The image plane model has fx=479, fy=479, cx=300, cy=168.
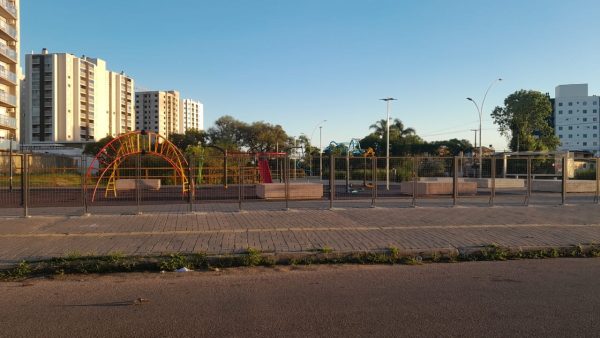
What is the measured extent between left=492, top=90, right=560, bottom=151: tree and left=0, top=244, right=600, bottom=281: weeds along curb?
49.5 m

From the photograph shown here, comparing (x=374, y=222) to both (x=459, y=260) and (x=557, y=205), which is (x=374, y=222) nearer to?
(x=459, y=260)

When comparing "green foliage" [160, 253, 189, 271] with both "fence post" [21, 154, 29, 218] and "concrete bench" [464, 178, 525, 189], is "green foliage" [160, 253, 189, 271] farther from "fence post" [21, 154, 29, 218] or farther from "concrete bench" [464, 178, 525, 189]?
"concrete bench" [464, 178, 525, 189]

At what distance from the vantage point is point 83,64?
111 meters

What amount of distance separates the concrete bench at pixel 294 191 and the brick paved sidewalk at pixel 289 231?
5.55 m

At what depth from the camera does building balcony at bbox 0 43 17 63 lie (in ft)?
194

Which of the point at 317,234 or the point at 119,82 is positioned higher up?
the point at 119,82

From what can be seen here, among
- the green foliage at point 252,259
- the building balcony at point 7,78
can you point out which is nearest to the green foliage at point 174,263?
the green foliage at point 252,259

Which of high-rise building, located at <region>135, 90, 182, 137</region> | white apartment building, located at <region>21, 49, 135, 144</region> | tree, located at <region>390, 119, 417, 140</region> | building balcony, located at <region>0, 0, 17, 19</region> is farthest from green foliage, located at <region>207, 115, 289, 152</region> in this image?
high-rise building, located at <region>135, 90, 182, 137</region>

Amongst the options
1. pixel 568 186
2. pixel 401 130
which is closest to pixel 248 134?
pixel 401 130

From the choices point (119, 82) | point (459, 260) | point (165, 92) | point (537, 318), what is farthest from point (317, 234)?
point (165, 92)

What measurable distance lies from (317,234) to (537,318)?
209 inches

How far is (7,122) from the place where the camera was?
6050cm

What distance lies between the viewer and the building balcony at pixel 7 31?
58938 millimetres

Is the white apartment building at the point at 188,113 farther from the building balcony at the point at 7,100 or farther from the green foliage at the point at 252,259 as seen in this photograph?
the green foliage at the point at 252,259
